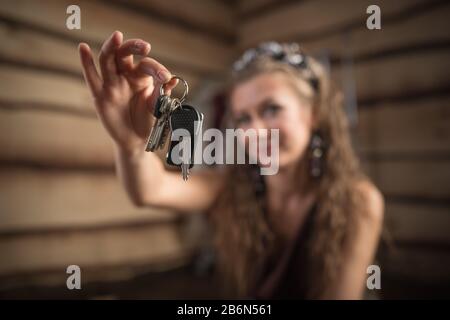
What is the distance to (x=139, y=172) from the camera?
0.57 meters

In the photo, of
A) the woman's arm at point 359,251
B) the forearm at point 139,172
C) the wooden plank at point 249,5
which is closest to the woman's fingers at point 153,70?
the forearm at point 139,172

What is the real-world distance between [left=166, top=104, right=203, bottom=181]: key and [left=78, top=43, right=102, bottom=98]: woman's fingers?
0.13 meters

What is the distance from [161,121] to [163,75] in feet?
0.16

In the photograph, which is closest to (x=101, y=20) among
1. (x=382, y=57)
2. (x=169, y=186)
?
(x=169, y=186)

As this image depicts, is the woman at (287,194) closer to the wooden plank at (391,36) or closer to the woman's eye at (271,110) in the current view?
the woman's eye at (271,110)

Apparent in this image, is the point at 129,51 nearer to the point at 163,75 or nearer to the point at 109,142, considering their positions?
the point at 163,75

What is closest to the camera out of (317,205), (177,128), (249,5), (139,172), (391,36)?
(177,128)

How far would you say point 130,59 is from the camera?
0.37 m

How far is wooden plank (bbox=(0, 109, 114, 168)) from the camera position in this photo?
0.79 m

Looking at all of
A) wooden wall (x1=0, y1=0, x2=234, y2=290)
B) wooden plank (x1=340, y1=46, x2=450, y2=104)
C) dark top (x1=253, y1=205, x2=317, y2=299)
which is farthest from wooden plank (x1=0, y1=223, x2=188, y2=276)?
wooden plank (x1=340, y1=46, x2=450, y2=104)

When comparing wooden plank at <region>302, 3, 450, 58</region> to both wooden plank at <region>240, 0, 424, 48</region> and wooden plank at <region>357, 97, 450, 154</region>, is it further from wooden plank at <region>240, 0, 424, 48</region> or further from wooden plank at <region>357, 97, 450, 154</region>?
wooden plank at <region>357, 97, 450, 154</region>

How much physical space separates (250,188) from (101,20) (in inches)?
22.7

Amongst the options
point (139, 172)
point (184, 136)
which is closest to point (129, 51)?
point (184, 136)

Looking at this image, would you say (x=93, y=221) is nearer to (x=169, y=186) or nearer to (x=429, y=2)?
(x=169, y=186)
